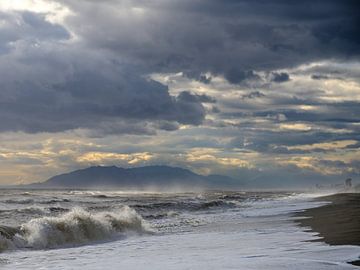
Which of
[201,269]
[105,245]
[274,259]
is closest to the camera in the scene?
[201,269]

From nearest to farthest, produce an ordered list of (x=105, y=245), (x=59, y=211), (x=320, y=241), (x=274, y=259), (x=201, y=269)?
1. (x=201, y=269)
2. (x=274, y=259)
3. (x=320, y=241)
4. (x=105, y=245)
5. (x=59, y=211)

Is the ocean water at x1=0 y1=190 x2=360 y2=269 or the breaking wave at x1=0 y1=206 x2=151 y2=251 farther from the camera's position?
the breaking wave at x1=0 y1=206 x2=151 y2=251

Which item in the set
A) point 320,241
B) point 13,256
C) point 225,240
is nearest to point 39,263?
point 13,256

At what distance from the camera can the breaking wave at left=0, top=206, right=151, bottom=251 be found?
19.0 metres

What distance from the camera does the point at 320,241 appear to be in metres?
14.8

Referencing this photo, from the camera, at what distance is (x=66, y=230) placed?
20.9 meters

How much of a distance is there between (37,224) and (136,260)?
315 inches

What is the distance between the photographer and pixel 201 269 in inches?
442

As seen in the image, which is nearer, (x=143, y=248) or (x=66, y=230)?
(x=143, y=248)

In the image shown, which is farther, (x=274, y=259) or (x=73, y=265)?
(x=73, y=265)

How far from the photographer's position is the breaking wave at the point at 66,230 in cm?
1902

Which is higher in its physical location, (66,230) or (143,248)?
(66,230)

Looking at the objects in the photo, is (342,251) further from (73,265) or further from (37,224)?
(37,224)

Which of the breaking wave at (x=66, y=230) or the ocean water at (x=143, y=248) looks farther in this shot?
the breaking wave at (x=66, y=230)
